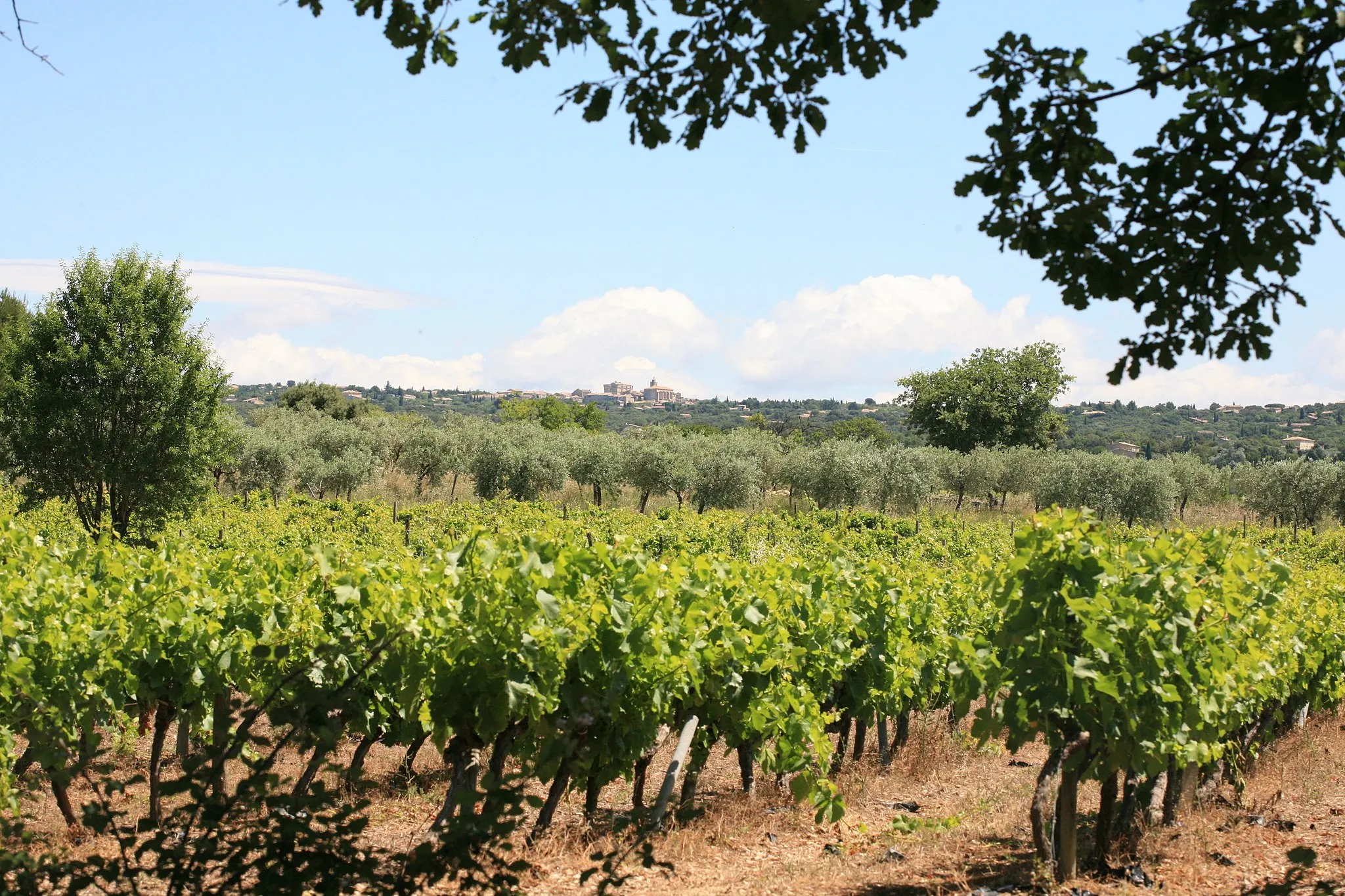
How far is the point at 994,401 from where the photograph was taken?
6825 centimetres

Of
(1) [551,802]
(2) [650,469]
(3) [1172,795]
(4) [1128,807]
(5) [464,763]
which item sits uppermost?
(2) [650,469]

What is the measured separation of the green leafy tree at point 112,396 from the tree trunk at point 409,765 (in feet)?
44.6

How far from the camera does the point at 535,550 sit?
5.49 metres

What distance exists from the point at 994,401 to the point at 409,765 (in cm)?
6503

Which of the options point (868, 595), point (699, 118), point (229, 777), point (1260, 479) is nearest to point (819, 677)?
point (868, 595)

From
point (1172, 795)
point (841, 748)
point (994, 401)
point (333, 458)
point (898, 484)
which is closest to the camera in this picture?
point (1172, 795)

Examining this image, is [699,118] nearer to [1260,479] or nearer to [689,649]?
[689,649]

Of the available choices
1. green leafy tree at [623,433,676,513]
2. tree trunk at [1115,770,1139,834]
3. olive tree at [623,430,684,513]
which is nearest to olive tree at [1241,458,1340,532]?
olive tree at [623,430,684,513]

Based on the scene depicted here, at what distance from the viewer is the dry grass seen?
5668 mm

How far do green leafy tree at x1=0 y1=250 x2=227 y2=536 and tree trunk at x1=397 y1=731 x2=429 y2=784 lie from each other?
1360cm

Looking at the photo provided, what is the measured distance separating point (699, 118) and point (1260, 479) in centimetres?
4979

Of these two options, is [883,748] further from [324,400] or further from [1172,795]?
[324,400]

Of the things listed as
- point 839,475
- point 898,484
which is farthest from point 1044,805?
point 898,484

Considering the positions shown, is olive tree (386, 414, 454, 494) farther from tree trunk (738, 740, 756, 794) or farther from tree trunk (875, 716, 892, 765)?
tree trunk (738, 740, 756, 794)
